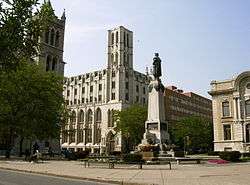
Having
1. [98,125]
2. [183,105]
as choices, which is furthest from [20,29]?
[183,105]

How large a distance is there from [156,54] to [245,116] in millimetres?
29637

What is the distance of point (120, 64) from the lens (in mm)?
95750

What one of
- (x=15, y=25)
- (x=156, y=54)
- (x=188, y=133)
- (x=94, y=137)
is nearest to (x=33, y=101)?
(x=156, y=54)

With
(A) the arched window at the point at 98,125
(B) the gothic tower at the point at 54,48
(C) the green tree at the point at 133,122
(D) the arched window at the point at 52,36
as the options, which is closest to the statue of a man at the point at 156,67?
(C) the green tree at the point at 133,122

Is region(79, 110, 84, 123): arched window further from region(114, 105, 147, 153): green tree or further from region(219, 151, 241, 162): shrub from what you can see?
region(219, 151, 241, 162): shrub

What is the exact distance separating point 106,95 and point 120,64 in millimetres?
9403

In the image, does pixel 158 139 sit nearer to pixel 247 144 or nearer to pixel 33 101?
pixel 33 101

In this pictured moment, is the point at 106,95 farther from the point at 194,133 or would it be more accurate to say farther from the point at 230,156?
the point at 230,156

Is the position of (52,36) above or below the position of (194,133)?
above

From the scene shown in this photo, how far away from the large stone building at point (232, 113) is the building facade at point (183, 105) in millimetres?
39145

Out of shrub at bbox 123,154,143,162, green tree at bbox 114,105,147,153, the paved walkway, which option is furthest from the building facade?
the paved walkway

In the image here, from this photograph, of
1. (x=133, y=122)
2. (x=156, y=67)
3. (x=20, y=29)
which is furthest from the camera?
(x=133, y=122)

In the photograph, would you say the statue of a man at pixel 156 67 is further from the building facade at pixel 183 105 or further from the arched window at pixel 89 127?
the building facade at pixel 183 105

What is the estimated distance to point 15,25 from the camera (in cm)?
1315
